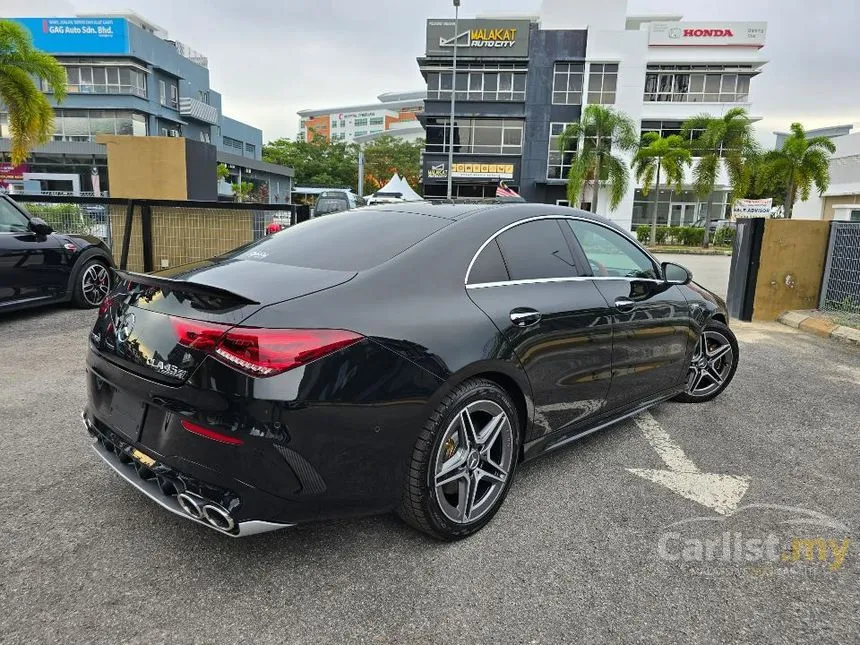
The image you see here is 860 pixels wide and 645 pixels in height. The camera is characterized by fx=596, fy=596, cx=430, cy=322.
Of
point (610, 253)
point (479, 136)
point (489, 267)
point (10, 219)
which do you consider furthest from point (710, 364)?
point (479, 136)

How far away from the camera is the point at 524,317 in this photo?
2.89 m

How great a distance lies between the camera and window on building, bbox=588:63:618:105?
4247cm

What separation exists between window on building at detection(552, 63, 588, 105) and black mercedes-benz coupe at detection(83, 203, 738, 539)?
142ft

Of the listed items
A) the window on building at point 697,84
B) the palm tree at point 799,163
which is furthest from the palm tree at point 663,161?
the window on building at point 697,84

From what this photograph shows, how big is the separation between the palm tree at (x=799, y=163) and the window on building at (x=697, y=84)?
16.3m

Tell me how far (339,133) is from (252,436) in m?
138

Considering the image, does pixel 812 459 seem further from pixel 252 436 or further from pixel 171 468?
pixel 171 468

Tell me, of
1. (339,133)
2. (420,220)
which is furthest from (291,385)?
(339,133)

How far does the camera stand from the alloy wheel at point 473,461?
259 centimetres

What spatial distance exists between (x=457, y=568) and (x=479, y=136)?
43920 millimetres

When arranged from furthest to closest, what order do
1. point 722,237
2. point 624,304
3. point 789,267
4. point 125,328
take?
point 722,237, point 789,267, point 624,304, point 125,328

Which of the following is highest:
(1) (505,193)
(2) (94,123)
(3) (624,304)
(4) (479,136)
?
(2) (94,123)

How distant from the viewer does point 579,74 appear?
42.8m
